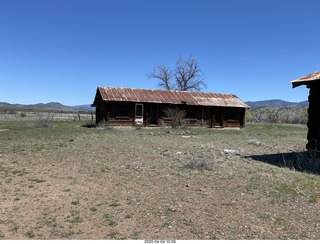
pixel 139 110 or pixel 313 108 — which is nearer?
pixel 313 108

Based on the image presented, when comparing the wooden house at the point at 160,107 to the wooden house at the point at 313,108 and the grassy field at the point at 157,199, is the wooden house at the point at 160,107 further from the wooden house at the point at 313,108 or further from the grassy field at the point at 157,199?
the wooden house at the point at 313,108

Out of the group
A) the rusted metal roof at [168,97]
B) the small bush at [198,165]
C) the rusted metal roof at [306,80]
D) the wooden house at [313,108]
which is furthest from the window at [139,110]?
the small bush at [198,165]

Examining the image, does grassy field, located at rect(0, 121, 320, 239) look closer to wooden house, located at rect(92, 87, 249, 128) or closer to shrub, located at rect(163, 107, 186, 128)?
wooden house, located at rect(92, 87, 249, 128)

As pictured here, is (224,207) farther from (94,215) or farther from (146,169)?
(146,169)

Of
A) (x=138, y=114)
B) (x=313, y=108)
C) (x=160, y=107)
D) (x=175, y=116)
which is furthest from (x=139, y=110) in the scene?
(x=313, y=108)

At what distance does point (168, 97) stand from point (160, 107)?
4.53 ft

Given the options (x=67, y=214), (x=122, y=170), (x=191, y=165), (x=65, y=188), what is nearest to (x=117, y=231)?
(x=67, y=214)

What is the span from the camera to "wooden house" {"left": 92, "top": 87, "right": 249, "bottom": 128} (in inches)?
1070

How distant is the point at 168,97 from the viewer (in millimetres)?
29594

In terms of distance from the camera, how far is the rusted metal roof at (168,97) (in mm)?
27127

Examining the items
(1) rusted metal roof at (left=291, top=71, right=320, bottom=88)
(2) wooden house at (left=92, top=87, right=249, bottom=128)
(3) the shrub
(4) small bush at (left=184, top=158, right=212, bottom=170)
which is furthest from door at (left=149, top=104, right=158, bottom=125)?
(4) small bush at (left=184, top=158, right=212, bottom=170)

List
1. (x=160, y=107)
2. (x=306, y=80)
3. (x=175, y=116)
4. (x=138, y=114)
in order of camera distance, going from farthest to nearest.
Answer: (x=160, y=107), (x=138, y=114), (x=175, y=116), (x=306, y=80)

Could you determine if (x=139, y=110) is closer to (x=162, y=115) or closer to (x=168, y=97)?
(x=162, y=115)

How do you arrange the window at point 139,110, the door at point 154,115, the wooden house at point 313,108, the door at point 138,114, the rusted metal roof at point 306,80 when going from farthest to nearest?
the door at point 154,115 → the window at point 139,110 → the door at point 138,114 → the wooden house at point 313,108 → the rusted metal roof at point 306,80
